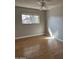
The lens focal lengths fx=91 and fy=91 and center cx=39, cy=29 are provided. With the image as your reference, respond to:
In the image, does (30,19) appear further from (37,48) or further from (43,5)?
(37,48)

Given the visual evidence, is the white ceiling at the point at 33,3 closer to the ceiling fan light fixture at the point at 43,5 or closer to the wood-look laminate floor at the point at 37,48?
the ceiling fan light fixture at the point at 43,5

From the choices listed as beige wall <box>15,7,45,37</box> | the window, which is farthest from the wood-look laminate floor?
the window

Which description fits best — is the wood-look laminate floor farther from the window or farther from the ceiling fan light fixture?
the ceiling fan light fixture

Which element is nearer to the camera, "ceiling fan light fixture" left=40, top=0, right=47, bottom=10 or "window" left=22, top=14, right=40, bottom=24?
"ceiling fan light fixture" left=40, top=0, right=47, bottom=10

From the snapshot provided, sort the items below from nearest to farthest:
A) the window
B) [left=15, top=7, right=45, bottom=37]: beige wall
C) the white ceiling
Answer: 1. the white ceiling
2. [left=15, top=7, right=45, bottom=37]: beige wall
3. the window

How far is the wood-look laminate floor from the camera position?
1163 millimetres

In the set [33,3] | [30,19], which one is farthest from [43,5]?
[30,19]

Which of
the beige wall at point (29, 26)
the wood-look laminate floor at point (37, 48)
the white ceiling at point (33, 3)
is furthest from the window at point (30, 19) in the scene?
the wood-look laminate floor at point (37, 48)

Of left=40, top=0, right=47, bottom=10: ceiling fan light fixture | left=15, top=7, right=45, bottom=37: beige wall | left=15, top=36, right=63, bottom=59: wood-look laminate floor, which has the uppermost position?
left=40, top=0, right=47, bottom=10: ceiling fan light fixture

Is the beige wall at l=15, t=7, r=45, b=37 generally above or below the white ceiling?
below

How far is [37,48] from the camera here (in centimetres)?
128

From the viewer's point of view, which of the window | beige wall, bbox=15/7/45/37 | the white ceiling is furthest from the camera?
the window

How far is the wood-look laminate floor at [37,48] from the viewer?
1.16 metres
